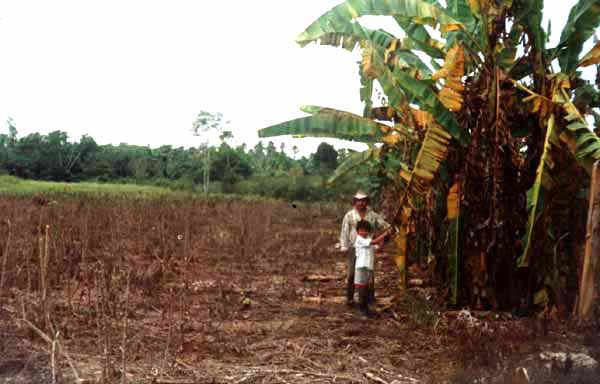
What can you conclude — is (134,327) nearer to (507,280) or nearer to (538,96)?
(507,280)

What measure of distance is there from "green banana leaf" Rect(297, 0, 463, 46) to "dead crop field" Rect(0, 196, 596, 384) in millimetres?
2564

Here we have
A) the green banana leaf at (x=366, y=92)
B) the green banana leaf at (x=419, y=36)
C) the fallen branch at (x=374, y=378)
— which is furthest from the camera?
the green banana leaf at (x=366, y=92)

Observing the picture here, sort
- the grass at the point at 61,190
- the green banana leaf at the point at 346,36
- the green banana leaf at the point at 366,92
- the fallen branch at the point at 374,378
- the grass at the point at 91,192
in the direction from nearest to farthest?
the fallen branch at the point at 374,378
the green banana leaf at the point at 346,36
the green banana leaf at the point at 366,92
the grass at the point at 91,192
the grass at the point at 61,190

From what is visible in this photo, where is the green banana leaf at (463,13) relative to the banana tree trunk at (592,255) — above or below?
above

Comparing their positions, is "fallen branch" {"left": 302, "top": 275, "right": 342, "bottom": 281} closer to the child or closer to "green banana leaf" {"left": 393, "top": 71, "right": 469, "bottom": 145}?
the child

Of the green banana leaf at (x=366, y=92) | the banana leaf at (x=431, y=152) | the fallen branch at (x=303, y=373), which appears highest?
the green banana leaf at (x=366, y=92)

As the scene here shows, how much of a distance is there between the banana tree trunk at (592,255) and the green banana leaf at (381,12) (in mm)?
1848

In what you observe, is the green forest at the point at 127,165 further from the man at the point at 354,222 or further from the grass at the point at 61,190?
the man at the point at 354,222

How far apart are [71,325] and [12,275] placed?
1785mm

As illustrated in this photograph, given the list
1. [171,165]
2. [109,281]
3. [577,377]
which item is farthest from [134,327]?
[171,165]

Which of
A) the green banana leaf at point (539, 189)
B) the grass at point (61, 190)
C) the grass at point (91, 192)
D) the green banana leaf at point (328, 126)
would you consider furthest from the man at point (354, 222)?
the grass at point (61, 190)

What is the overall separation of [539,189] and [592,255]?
66cm

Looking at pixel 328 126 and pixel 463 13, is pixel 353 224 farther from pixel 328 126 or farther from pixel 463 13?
pixel 463 13

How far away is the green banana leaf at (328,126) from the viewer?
6.63m
